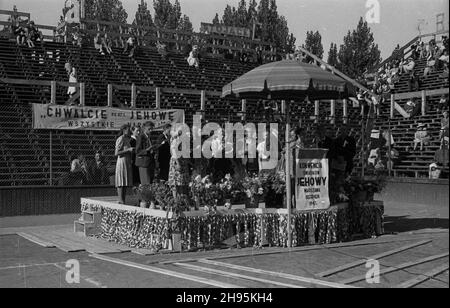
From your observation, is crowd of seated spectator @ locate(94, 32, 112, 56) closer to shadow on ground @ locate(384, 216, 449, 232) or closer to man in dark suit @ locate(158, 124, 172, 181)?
man in dark suit @ locate(158, 124, 172, 181)

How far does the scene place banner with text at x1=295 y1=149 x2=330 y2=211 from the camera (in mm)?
10203

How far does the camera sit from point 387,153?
18266 mm

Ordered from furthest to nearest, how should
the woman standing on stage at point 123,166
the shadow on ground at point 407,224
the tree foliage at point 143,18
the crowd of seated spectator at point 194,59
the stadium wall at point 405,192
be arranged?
1. the tree foliage at point 143,18
2. the crowd of seated spectator at point 194,59
3. the stadium wall at point 405,192
4. the shadow on ground at point 407,224
5. the woman standing on stage at point 123,166

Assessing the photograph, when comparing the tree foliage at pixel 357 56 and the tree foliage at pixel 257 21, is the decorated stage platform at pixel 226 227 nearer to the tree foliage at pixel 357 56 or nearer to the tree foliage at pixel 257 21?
the tree foliage at pixel 357 56

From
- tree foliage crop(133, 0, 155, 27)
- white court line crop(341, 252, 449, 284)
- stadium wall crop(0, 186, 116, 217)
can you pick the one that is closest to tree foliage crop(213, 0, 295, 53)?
tree foliage crop(133, 0, 155, 27)

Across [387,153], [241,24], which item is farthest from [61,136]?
[241,24]

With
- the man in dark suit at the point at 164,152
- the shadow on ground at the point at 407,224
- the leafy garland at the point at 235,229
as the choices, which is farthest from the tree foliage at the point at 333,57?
the leafy garland at the point at 235,229

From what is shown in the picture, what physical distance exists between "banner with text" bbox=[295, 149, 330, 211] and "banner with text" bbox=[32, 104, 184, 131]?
997 cm

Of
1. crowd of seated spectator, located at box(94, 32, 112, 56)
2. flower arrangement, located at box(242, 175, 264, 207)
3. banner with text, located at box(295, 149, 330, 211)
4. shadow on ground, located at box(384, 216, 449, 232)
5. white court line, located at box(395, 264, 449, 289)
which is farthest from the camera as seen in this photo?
crowd of seated spectator, located at box(94, 32, 112, 56)

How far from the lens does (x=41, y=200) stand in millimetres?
16062

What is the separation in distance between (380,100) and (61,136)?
512 inches

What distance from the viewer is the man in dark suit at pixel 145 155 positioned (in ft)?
38.2

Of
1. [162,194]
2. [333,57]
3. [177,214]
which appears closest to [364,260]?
[177,214]

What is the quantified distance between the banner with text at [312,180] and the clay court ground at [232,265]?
30.0 inches
